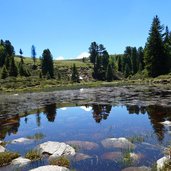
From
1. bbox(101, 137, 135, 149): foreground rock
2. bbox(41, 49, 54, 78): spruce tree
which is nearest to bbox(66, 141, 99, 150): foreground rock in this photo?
bbox(101, 137, 135, 149): foreground rock

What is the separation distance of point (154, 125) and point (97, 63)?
162m

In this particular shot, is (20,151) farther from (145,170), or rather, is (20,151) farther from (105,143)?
(145,170)

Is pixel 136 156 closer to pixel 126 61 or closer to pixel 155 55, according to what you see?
pixel 155 55

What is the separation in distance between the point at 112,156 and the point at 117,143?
2.18 metres

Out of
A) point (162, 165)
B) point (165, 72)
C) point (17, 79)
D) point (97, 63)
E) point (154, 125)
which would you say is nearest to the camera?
point (162, 165)

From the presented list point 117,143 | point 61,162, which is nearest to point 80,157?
point 61,162

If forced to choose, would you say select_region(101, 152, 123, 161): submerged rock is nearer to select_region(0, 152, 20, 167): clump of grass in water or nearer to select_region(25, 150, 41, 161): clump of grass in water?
select_region(25, 150, 41, 161): clump of grass in water

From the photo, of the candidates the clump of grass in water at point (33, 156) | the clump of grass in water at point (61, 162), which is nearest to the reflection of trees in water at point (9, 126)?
the clump of grass in water at point (33, 156)

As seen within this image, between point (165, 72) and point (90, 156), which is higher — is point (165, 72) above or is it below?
above

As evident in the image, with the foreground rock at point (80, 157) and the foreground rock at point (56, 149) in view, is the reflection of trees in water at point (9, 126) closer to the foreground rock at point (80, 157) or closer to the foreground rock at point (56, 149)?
the foreground rock at point (56, 149)

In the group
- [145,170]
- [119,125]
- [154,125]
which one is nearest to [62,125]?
[119,125]

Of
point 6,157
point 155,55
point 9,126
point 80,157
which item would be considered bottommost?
point 9,126

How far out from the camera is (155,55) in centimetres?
8475

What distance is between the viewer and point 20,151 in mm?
16094
